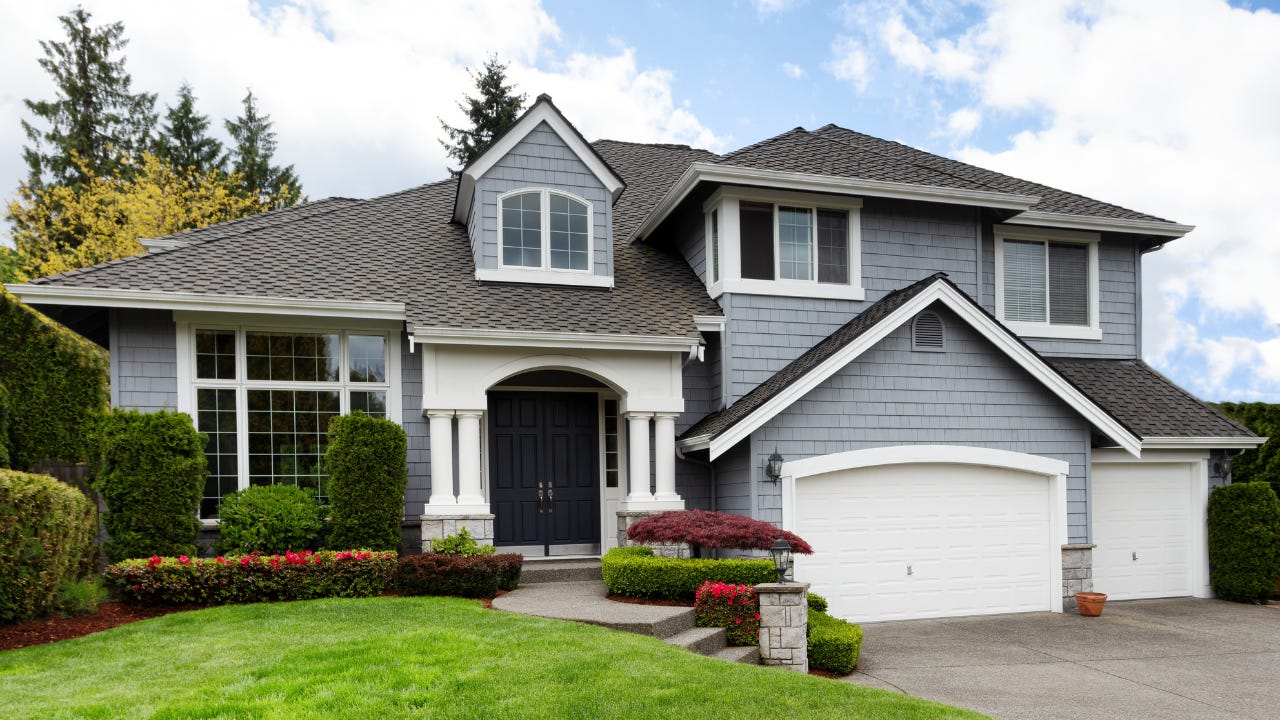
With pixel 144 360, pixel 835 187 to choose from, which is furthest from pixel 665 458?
pixel 144 360

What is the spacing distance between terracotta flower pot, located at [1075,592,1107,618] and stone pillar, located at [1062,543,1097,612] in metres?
0.39

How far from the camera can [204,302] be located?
33.8ft

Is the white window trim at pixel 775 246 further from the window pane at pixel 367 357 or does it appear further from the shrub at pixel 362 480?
the shrub at pixel 362 480


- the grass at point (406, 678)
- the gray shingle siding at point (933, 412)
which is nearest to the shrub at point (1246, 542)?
the gray shingle siding at point (933, 412)

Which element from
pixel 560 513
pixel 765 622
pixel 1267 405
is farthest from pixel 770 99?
pixel 765 622

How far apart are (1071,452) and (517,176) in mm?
8642

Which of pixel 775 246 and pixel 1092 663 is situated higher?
pixel 775 246

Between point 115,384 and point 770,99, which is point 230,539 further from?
point 770,99

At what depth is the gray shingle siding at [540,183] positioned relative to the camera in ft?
39.3

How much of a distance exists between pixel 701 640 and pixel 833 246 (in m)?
6.61

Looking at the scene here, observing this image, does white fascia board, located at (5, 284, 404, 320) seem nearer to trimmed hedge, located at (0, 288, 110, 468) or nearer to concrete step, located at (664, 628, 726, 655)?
concrete step, located at (664, 628, 726, 655)

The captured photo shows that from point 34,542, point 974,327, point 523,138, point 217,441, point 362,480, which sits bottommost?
point 34,542

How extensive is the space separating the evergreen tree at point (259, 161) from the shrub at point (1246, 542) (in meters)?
28.9

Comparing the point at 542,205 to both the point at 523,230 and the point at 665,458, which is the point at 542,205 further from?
the point at 665,458
